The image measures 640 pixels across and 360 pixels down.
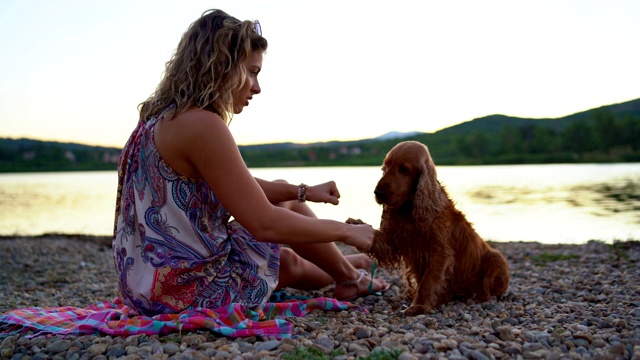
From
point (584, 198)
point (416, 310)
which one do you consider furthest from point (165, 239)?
point (584, 198)

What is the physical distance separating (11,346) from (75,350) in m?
0.38

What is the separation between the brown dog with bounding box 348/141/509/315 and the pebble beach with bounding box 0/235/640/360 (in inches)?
6.4

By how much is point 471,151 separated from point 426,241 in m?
51.4

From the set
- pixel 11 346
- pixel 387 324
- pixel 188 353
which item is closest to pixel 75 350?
pixel 11 346

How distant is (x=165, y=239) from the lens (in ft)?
10.5

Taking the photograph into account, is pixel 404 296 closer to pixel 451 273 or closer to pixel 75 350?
pixel 451 273

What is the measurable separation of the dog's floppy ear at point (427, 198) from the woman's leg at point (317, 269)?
2.46 ft

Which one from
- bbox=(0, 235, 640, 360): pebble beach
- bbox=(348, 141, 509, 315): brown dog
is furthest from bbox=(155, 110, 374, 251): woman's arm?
bbox=(348, 141, 509, 315): brown dog

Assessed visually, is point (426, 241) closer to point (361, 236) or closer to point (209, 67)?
point (361, 236)

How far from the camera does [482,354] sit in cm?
257

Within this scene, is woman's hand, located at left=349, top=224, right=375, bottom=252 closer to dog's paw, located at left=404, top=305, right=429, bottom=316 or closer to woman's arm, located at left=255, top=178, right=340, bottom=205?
woman's arm, located at left=255, top=178, right=340, bottom=205

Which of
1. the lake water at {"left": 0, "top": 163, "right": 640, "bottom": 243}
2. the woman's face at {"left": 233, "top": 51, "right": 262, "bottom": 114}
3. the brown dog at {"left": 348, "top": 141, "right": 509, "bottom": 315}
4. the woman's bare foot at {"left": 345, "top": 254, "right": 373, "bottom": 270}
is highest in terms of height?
the woman's face at {"left": 233, "top": 51, "right": 262, "bottom": 114}

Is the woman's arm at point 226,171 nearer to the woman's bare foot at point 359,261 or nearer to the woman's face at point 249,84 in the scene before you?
the woman's face at point 249,84

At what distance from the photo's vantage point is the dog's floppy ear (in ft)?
12.8
